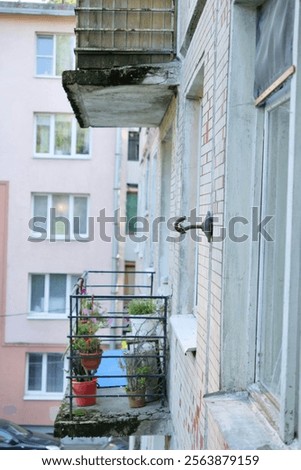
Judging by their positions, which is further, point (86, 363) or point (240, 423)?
point (86, 363)

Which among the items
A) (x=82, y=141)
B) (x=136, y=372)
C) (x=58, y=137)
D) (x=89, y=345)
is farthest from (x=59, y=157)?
(x=136, y=372)

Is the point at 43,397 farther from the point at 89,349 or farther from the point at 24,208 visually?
the point at 89,349

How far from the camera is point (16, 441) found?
1345 cm

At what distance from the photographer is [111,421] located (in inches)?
211

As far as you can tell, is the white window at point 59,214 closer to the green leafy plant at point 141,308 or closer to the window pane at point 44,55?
the window pane at point 44,55

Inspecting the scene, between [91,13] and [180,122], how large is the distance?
1524 millimetres

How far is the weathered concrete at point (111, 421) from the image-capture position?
5.32 m

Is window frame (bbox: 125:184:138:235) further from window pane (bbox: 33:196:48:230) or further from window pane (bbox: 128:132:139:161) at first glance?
window pane (bbox: 33:196:48:230)

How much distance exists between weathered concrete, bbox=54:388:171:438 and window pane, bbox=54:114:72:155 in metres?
11.8

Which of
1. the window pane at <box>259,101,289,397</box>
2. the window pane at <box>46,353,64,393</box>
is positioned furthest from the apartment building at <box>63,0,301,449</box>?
the window pane at <box>46,353,64,393</box>

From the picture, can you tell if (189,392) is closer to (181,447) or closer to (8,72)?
(181,447)

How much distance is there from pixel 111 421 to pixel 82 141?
12.3m

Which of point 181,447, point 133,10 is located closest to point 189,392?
point 181,447
